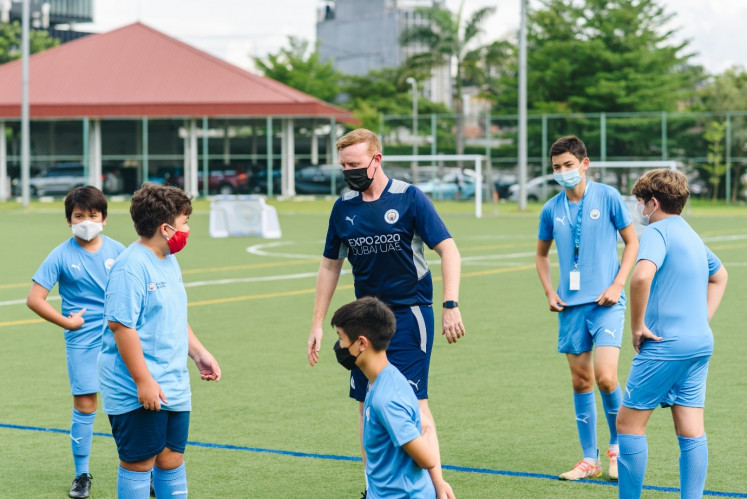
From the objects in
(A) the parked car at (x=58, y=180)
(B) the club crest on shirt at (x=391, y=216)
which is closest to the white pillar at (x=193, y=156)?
(A) the parked car at (x=58, y=180)

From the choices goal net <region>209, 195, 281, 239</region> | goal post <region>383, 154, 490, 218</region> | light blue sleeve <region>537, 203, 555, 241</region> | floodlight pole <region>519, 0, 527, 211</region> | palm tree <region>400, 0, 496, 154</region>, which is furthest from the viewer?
palm tree <region>400, 0, 496, 154</region>

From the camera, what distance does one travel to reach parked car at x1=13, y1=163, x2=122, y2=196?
180ft

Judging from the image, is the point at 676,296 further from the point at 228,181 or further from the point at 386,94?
the point at 386,94

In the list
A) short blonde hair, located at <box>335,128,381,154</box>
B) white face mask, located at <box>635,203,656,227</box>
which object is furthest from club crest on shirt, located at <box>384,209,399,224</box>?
white face mask, located at <box>635,203,656,227</box>

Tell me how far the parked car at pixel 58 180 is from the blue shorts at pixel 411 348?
50111 mm

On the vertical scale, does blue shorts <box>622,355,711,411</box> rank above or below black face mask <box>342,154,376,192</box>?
below

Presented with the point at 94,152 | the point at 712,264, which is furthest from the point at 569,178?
the point at 94,152

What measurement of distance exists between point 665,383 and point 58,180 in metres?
52.1

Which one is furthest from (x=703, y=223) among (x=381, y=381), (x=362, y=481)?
(x=381, y=381)

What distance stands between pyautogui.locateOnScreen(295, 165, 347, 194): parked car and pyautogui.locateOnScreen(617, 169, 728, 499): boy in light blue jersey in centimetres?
4956

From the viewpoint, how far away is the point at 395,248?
6188 mm

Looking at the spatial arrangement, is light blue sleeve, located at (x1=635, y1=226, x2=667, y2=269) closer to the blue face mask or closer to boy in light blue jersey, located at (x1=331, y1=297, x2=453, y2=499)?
the blue face mask

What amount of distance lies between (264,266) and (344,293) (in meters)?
4.29

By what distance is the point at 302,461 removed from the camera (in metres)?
7.36
